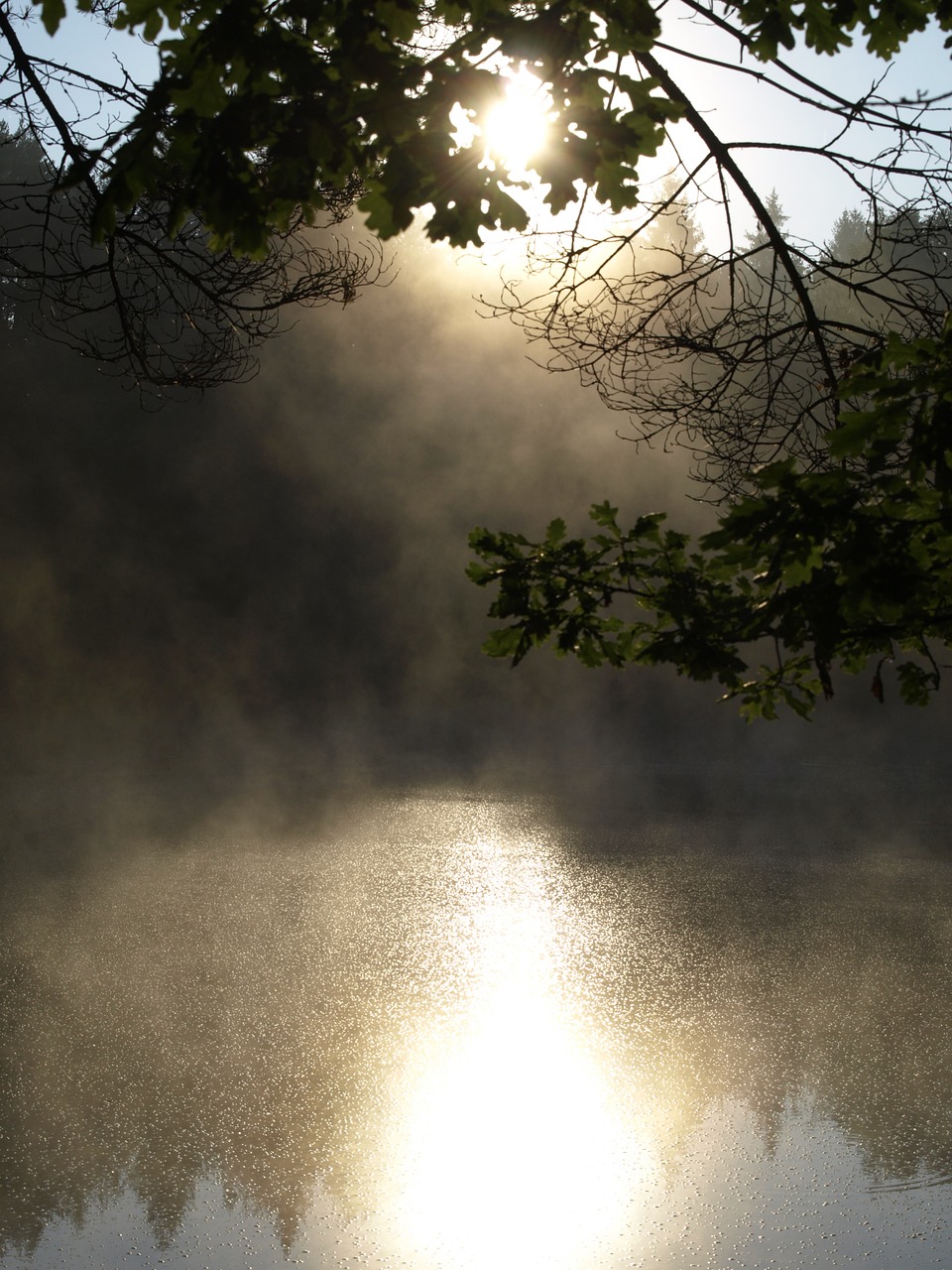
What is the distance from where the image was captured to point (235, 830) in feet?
19.3

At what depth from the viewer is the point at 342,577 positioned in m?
13.1

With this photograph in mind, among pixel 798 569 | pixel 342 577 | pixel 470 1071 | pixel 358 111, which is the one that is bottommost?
pixel 470 1071

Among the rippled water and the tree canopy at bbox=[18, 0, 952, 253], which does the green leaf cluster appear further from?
the rippled water

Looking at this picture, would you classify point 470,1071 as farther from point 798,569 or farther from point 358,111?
point 358,111

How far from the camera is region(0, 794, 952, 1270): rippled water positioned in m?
2.21

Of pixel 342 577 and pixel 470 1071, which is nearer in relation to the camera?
pixel 470 1071

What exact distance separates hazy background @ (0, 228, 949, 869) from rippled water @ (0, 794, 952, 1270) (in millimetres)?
3609

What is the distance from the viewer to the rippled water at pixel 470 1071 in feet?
7.24

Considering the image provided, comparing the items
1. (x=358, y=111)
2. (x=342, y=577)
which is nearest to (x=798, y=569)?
(x=358, y=111)

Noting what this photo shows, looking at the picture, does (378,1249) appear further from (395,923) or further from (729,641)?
(395,923)

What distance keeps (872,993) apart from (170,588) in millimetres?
10049

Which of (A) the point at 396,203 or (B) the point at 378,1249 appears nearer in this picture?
(A) the point at 396,203

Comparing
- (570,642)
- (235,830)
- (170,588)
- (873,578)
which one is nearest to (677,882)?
(235,830)

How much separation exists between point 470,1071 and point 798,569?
2028 millimetres
